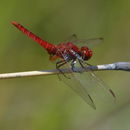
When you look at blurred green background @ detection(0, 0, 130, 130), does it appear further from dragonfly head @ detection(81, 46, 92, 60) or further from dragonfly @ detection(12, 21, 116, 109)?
dragonfly head @ detection(81, 46, 92, 60)

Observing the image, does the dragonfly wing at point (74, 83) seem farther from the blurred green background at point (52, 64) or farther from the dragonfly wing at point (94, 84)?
the blurred green background at point (52, 64)

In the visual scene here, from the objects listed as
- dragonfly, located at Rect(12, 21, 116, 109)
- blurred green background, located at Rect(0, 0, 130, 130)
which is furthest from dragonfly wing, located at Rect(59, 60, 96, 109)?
blurred green background, located at Rect(0, 0, 130, 130)

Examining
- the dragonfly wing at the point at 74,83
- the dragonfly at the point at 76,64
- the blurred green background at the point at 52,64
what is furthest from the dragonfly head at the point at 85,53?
the blurred green background at the point at 52,64

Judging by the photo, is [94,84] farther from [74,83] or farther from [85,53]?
[85,53]

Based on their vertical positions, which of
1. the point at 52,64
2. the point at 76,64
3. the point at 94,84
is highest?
the point at 52,64

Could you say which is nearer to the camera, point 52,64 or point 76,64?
point 76,64

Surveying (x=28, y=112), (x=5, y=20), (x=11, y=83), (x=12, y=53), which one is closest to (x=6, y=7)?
(x=5, y=20)

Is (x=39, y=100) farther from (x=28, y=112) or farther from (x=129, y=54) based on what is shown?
(x=129, y=54)

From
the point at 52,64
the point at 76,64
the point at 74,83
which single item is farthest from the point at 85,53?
the point at 52,64
